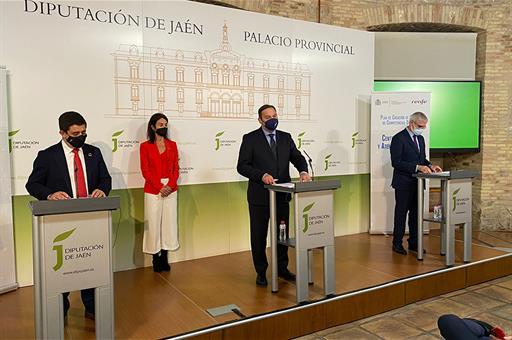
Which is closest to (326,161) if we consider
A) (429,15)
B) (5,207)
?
(429,15)

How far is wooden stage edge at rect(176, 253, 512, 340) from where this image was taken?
3121 millimetres

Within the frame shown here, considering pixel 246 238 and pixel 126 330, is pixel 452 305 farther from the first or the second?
pixel 126 330

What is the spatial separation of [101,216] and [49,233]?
29 centimetres

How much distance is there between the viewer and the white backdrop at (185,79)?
3.85m

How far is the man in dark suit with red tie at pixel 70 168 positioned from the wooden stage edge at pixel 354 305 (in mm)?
1098

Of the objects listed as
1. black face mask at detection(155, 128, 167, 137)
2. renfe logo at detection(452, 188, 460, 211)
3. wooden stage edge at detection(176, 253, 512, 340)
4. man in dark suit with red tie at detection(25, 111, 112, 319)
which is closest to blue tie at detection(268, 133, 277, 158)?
black face mask at detection(155, 128, 167, 137)

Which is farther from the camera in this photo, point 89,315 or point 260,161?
point 260,161

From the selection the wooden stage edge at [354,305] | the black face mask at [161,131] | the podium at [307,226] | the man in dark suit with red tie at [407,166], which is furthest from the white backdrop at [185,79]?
the wooden stage edge at [354,305]

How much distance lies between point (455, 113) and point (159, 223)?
5.01 metres

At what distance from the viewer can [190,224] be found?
482cm

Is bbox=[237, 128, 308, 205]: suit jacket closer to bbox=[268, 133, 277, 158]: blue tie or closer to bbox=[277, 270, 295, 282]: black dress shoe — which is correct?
bbox=[268, 133, 277, 158]: blue tie

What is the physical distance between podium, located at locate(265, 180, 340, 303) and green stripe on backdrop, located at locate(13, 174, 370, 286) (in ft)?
4.88

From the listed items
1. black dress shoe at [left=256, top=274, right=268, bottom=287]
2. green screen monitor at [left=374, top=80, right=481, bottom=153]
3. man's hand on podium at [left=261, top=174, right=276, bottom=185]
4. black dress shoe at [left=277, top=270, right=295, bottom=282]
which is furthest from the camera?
green screen monitor at [left=374, top=80, right=481, bottom=153]

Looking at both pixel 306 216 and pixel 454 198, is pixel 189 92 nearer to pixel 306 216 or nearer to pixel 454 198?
pixel 306 216
